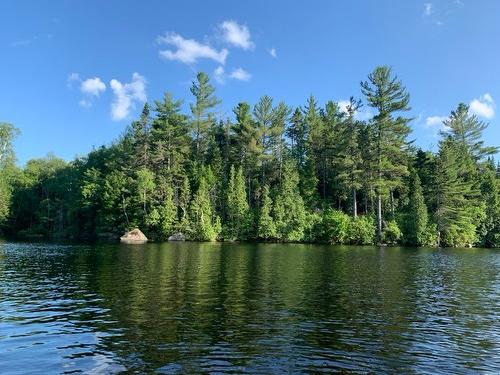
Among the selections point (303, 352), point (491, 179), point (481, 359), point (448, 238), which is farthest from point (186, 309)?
point (491, 179)

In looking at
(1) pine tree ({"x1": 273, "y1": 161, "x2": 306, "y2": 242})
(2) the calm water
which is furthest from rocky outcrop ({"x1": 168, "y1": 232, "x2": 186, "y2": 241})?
(2) the calm water

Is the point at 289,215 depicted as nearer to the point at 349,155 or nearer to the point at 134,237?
the point at 349,155

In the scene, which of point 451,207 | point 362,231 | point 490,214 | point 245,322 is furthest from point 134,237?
point 490,214

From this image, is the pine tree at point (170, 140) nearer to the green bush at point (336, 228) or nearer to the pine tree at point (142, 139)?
the pine tree at point (142, 139)

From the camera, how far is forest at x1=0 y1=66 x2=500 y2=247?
251 ft

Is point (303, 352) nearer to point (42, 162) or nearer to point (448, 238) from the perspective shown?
point (448, 238)

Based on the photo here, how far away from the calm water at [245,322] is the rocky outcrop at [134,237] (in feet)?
148

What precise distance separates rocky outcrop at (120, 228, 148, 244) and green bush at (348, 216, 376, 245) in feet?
121

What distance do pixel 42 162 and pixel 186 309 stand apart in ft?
396

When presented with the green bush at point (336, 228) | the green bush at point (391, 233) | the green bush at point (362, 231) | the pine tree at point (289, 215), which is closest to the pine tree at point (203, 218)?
the pine tree at point (289, 215)

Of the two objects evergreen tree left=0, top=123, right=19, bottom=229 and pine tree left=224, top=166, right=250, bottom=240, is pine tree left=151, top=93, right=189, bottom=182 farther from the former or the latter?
evergreen tree left=0, top=123, right=19, bottom=229

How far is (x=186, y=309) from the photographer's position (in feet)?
62.0

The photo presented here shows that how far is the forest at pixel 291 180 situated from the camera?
76500 mm

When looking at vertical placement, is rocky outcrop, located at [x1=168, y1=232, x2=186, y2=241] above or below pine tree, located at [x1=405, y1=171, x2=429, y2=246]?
below
